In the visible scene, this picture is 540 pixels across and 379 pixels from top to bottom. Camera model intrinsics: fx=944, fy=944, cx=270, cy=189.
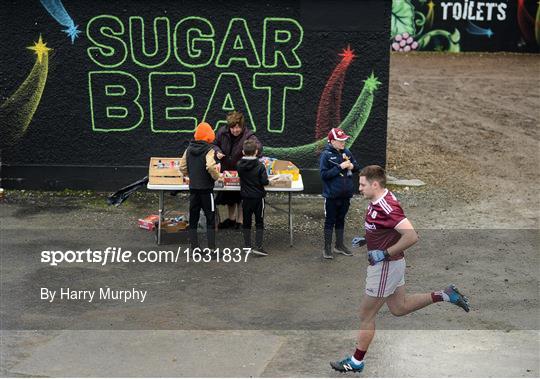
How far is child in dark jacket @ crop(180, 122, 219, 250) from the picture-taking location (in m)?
11.6

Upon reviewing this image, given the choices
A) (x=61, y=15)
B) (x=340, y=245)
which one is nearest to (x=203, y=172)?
(x=340, y=245)

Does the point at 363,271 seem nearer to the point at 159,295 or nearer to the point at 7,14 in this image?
the point at 159,295

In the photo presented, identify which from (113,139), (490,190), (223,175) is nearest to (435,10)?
(490,190)

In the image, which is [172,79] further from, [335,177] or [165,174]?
[335,177]

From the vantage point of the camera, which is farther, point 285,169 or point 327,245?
point 285,169

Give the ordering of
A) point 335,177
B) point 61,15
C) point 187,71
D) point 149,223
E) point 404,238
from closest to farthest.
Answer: point 404,238 → point 335,177 → point 149,223 → point 61,15 → point 187,71

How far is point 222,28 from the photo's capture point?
1434 centimetres

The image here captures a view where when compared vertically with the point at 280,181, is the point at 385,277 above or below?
above

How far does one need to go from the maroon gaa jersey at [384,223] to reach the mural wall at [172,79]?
650 centimetres

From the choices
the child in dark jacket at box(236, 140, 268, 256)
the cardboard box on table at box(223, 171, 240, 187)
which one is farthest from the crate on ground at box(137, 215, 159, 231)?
the child in dark jacket at box(236, 140, 268, 256)

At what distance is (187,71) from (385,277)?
7184 millimetres

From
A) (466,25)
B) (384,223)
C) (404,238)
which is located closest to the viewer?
(404,238)

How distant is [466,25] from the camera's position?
2836cm

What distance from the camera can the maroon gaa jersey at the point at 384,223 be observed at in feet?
26.6
